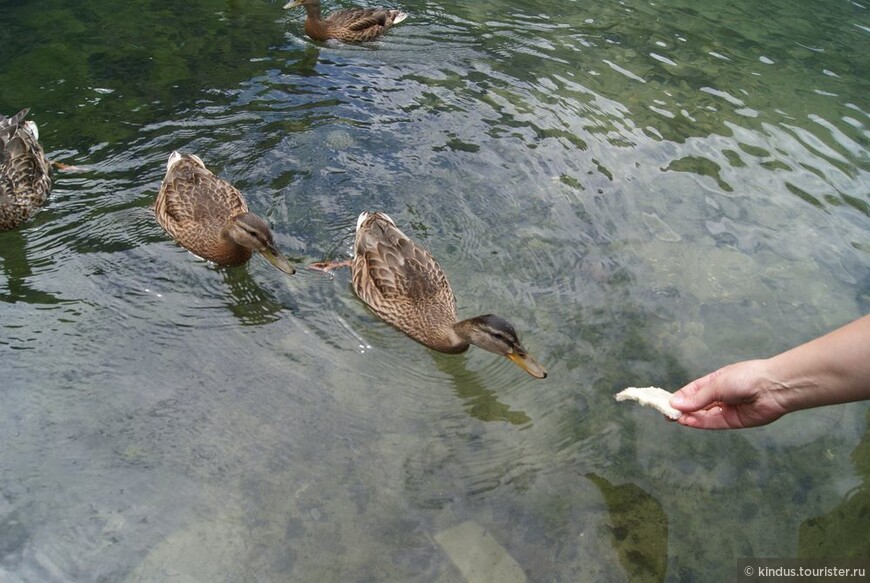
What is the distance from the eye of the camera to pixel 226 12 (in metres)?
9.62

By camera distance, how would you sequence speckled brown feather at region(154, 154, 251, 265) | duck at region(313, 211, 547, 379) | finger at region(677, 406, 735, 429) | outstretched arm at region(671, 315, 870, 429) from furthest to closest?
speckled brown feather at region(154, 154, 251, 265), duck at region(313, 211, 547, 379), finger at region(677, 406, 735, 429), outstretched arm at region(671, 315, 870, 429)

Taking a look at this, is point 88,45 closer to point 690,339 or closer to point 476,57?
point 476,57

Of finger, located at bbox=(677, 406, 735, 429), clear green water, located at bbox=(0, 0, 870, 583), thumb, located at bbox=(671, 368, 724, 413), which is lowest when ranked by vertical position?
clear green water, located at bbox=(0, 0, 870, 583)

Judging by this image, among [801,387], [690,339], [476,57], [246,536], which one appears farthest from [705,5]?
[246,536]

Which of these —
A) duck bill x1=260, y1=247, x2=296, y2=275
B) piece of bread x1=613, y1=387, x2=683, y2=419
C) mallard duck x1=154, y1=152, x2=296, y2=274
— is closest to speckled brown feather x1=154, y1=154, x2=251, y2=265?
mallard duck x1=154, y1=152, x2=296, y2=274

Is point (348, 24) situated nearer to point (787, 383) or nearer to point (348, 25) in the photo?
point (348, 25)

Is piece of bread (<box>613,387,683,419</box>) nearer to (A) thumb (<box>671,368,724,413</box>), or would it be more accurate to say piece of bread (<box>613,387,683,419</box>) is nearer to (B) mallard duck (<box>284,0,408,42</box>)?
(A) thumb (<box>671,368,724,413</box>)

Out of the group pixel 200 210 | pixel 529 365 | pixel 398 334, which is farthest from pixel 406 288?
pixel 200 210

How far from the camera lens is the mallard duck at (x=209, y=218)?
5.66 m

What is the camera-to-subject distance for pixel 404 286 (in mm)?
5555

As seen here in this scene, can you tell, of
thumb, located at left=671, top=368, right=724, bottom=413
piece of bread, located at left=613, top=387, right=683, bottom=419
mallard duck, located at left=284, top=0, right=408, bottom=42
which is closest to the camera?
thumb, located at left=671, top=368, right=724, bottom=413

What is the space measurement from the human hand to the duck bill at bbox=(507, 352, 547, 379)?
122 centimetres

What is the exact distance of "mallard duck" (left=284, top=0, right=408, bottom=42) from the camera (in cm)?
934

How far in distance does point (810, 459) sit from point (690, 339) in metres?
1.22
